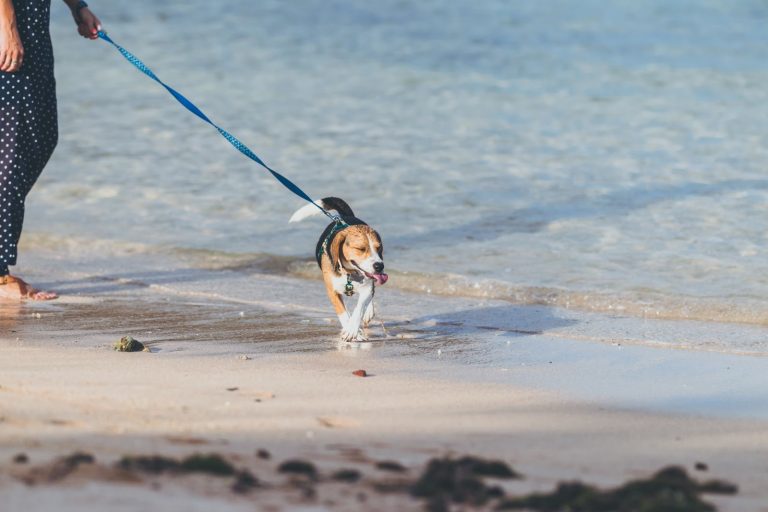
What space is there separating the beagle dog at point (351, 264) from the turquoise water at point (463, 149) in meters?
1.71

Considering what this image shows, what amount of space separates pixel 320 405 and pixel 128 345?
1247 millimetres

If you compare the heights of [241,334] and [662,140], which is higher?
[662,140]

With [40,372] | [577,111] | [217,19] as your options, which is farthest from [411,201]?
[217,19]

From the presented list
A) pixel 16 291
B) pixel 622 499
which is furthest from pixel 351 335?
pixel 622 499

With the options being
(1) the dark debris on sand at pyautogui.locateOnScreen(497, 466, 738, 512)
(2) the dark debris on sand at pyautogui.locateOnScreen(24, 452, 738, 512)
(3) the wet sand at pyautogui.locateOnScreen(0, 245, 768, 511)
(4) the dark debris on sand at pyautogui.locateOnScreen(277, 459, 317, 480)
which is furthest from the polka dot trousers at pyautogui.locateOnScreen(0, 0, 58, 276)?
(1) the dark debris on sand at pyautogui.locateOnScreen(497, 466, 738, 512)

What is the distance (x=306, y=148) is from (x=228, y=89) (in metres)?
3.94

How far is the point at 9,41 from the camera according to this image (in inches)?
236

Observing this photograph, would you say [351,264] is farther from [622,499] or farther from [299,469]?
[622,499]

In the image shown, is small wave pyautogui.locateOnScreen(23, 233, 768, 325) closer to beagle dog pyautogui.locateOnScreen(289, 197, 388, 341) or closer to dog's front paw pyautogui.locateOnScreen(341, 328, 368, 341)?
beagle dog pyautogui.locateOnScreen(289, 197, 388, 341)

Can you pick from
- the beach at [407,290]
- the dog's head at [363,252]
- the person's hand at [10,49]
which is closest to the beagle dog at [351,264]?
the dog's head at [363,252]

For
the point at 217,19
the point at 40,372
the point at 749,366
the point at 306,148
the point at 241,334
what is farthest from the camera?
the point at 217,19

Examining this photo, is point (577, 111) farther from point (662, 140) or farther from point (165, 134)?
point (165, 134)

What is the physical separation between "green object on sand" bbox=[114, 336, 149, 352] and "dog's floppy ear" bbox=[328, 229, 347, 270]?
970 mm

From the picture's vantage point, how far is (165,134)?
1277 cm
